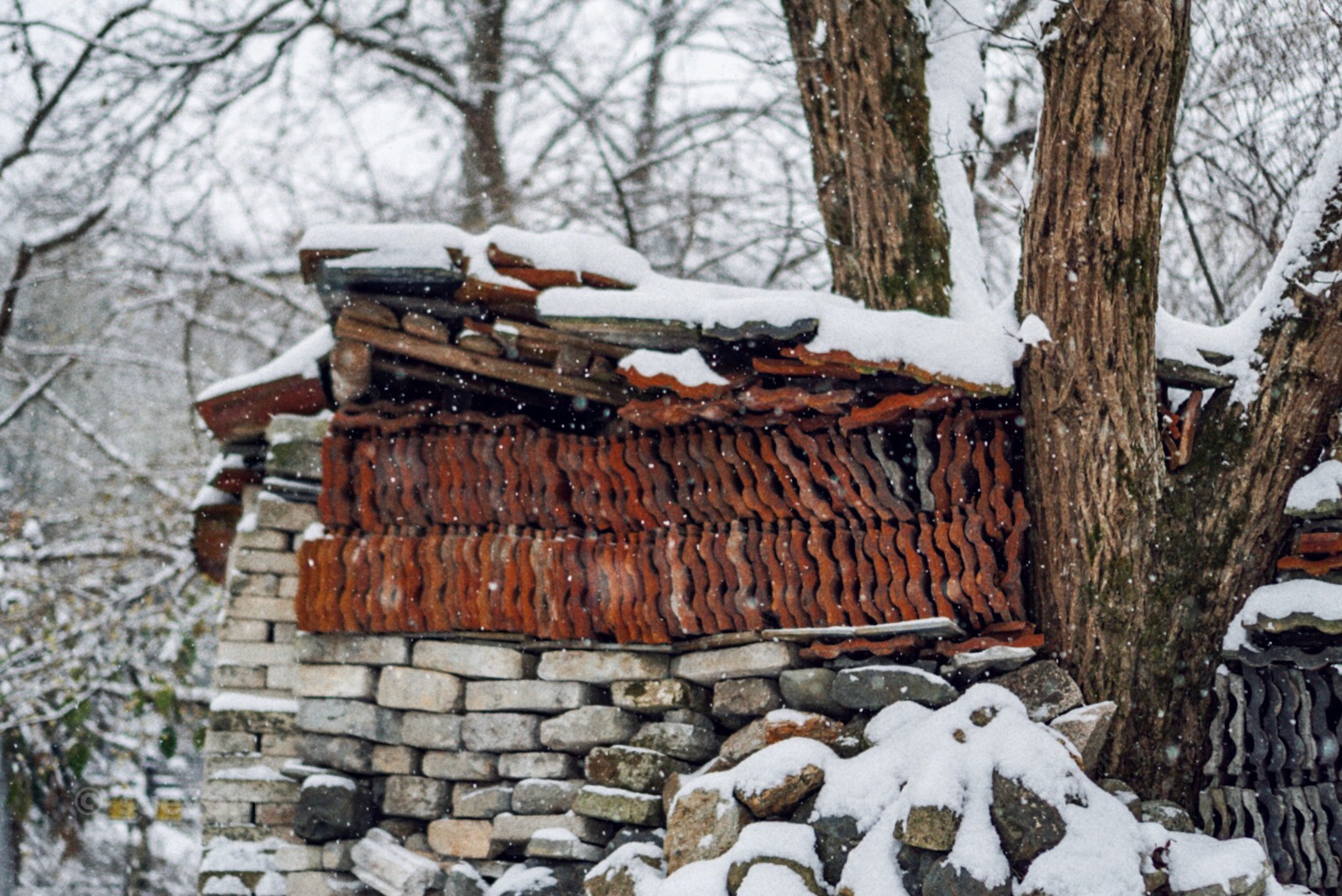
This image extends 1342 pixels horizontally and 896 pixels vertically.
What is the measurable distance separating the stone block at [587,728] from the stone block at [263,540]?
5.95ft

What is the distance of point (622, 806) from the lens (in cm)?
413

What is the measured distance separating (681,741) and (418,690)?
1156mm

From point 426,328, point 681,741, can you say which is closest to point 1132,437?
point 681,741

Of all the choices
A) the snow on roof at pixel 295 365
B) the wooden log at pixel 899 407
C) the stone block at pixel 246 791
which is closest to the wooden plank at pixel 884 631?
the wooden log at pixel 899 407

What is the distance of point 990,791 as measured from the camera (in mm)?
3236

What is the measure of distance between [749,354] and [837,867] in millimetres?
1746

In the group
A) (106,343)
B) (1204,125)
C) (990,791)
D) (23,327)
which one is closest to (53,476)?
(23,327)

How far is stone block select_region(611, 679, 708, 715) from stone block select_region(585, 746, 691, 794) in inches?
7.0

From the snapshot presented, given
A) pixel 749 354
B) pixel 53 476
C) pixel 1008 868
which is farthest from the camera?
pixel 53 476

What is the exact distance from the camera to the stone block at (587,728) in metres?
4.38

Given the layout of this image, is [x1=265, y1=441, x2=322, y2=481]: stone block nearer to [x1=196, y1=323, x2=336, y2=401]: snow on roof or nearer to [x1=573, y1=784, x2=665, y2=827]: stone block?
[x1=196, y1=323, x2=336, y2=401]: snow on roof

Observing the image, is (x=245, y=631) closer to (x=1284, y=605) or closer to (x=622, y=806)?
(x=622, y=806)

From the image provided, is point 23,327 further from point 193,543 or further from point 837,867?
point 837,867

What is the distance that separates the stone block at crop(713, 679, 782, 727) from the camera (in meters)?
4.12
